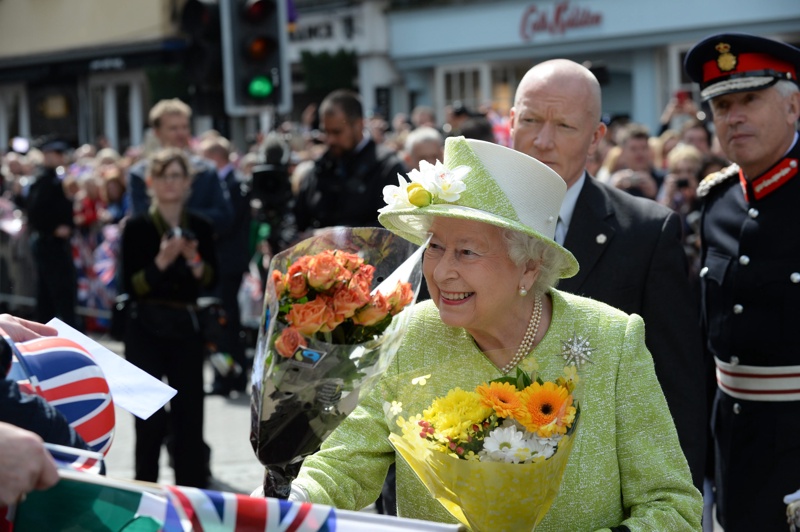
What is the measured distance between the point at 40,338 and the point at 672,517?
1513 millimetres

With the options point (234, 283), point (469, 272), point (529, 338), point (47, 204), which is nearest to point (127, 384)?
point (469, 272)

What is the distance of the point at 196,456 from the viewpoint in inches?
279

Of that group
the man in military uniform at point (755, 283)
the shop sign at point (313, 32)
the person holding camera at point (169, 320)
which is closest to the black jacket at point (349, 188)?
the person holding camera at point (169, 320)

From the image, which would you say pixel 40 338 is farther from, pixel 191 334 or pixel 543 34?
pixel 543 34

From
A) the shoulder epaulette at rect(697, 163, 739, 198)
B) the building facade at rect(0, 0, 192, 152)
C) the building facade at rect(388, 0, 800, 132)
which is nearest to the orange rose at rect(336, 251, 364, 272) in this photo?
the shoulder epaulette at rect(697, 163, 739, 198)

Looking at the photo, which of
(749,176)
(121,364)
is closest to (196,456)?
(749,176)

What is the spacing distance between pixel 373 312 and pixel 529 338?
2.23ft

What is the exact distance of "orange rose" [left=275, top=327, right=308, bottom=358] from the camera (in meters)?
2.37

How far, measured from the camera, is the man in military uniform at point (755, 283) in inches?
166

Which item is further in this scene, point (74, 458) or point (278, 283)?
point (278, 283)

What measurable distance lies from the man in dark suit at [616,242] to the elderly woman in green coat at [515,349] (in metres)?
0.78

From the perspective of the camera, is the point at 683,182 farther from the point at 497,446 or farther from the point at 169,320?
the point at 497,446

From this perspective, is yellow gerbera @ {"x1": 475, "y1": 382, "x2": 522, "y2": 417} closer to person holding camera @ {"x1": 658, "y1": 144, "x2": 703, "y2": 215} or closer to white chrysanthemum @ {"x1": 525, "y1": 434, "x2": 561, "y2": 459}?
white chrysanthemum @ {"x1": 525, "y1": 434, "x2": 561, "y2": 459}

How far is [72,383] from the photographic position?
240 cm
